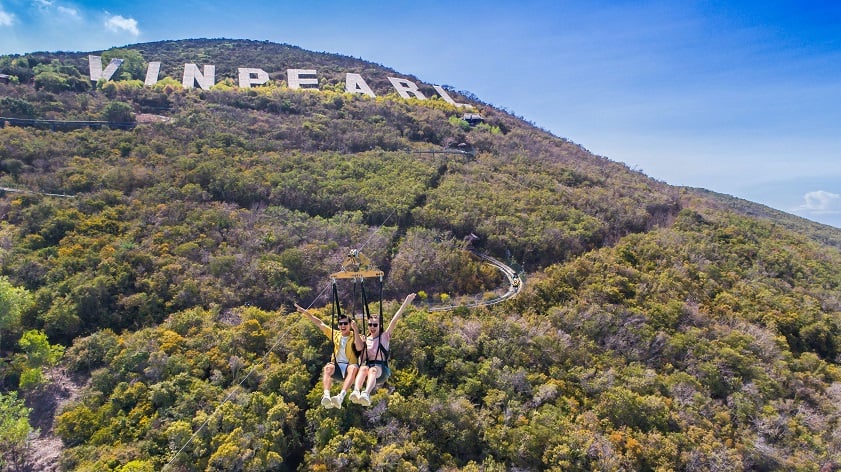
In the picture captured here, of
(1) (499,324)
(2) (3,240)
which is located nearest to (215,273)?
(2) (3,240)

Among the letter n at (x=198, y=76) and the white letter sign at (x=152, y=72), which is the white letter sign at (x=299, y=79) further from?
the white letter sign at (x=152, y=72)

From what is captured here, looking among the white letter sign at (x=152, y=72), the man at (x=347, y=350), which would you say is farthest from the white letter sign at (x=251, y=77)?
the man at (x=347, y=350)

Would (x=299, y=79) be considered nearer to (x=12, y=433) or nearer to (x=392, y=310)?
(x=392, y=310)

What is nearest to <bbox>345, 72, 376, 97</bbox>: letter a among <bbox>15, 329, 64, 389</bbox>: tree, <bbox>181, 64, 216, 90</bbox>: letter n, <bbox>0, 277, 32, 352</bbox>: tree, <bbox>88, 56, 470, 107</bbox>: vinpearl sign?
<bbox>88, 56, 470, 107</bbox>: vinpearl sign

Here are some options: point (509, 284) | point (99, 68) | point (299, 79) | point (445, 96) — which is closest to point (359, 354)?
point (509, 284)

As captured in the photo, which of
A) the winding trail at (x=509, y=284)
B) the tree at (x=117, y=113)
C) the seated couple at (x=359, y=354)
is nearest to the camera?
the seated couple at (x=359, y=354)

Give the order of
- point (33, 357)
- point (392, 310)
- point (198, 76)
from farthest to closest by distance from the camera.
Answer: point (198, 76), point (392, 310), point (33, 357)

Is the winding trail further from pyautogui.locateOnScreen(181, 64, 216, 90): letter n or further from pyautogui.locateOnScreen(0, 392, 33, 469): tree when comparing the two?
pyautogui.locateOnScreen(181, 64, 216, 90): letter n
